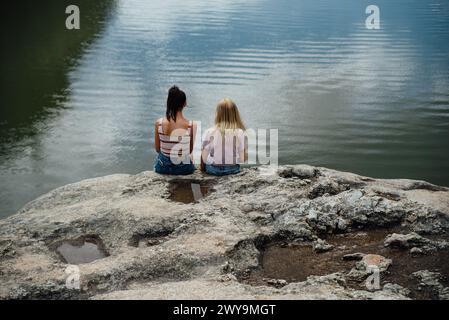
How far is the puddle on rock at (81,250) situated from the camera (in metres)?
5.95

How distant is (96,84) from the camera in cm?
2241

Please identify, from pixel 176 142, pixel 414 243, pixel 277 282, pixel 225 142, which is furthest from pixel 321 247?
pixel 176 142

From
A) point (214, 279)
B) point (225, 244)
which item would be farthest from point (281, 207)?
point (214, 279)

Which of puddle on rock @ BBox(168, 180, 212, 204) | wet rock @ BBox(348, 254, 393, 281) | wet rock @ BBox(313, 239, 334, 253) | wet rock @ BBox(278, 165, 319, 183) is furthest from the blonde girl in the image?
wet rock @ BBox(348, 254, 393, 281)

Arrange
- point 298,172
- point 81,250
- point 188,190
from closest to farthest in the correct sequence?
point 81,250
point 188,190
point 298,172

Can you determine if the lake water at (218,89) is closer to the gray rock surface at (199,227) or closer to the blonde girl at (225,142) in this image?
the gray rock surface at (199,227)

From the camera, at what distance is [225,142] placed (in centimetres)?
827

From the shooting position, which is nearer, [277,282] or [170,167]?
[277,282]

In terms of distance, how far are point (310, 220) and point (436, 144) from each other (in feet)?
36.5

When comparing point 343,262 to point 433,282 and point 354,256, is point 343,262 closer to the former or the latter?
point 354,256

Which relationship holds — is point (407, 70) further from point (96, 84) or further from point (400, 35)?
point (96, 84)

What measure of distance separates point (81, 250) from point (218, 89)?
52.4 feet

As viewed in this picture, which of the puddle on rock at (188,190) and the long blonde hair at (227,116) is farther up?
the long blonde hair at (227,116)

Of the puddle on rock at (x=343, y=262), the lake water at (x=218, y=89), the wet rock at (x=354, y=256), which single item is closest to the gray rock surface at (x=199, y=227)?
the puddle on rock at (x=343, y=262)
